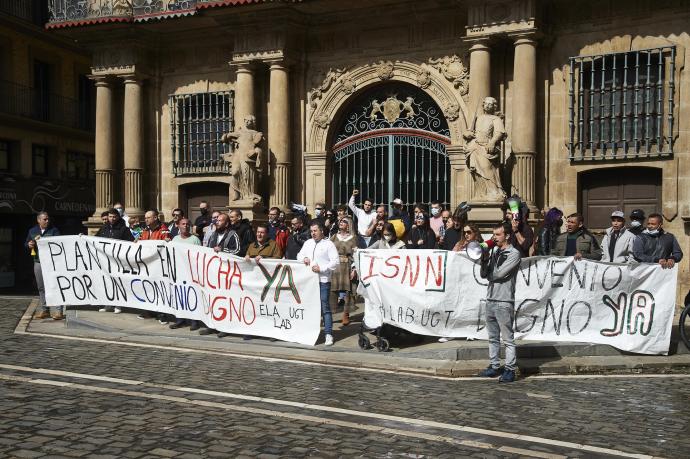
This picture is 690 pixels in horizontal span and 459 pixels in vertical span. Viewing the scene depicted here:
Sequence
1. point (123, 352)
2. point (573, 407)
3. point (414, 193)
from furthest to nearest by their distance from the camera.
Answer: point (414, 193)
point (123, 352)
point (573, 407)

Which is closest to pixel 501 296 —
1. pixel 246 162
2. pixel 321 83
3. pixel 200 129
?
pixel 246 162

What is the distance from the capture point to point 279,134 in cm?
2031

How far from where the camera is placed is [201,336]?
12.6m

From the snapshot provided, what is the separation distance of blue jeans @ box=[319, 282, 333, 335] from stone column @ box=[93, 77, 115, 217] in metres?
12.1

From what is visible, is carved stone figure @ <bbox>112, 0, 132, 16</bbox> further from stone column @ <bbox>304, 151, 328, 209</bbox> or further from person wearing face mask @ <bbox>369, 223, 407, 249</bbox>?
person wearing face mask @ <bbox>369, 223, 407, 249</bbox>

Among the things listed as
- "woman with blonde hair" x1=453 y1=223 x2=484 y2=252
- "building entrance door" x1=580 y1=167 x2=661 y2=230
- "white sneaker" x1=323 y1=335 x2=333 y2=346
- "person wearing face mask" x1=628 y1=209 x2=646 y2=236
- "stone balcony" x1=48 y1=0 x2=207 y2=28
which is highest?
"stone balcony" x1=48 y1=0 x2=207 y2=28

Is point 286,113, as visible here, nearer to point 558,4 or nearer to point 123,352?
point 558,4

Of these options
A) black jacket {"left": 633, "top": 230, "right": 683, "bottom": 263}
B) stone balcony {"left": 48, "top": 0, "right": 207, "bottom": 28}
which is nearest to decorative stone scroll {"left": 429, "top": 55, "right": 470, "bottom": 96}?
stone balcony {"left": 48, "top": 0, "right": 207, "bottom": 28}

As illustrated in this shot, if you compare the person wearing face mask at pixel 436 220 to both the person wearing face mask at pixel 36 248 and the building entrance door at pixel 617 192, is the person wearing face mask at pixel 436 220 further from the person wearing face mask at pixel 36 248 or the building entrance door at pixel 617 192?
the person wearing face mask at pixel 36 248

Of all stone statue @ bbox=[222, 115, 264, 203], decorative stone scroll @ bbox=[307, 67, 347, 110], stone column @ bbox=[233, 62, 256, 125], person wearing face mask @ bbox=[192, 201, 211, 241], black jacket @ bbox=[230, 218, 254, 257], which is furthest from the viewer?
stone column @ bbox=[233, 62, 256, 125]

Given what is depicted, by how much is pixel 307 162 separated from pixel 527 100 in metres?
5.73

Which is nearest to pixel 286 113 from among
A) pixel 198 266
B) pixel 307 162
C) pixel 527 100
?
pixel 307 162

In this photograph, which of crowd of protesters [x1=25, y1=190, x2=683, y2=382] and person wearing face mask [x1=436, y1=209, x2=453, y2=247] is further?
person wearing face mask [x1=436, y1=209, x2=453, y2=247]

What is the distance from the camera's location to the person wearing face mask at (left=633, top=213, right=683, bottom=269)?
38.4 ft
